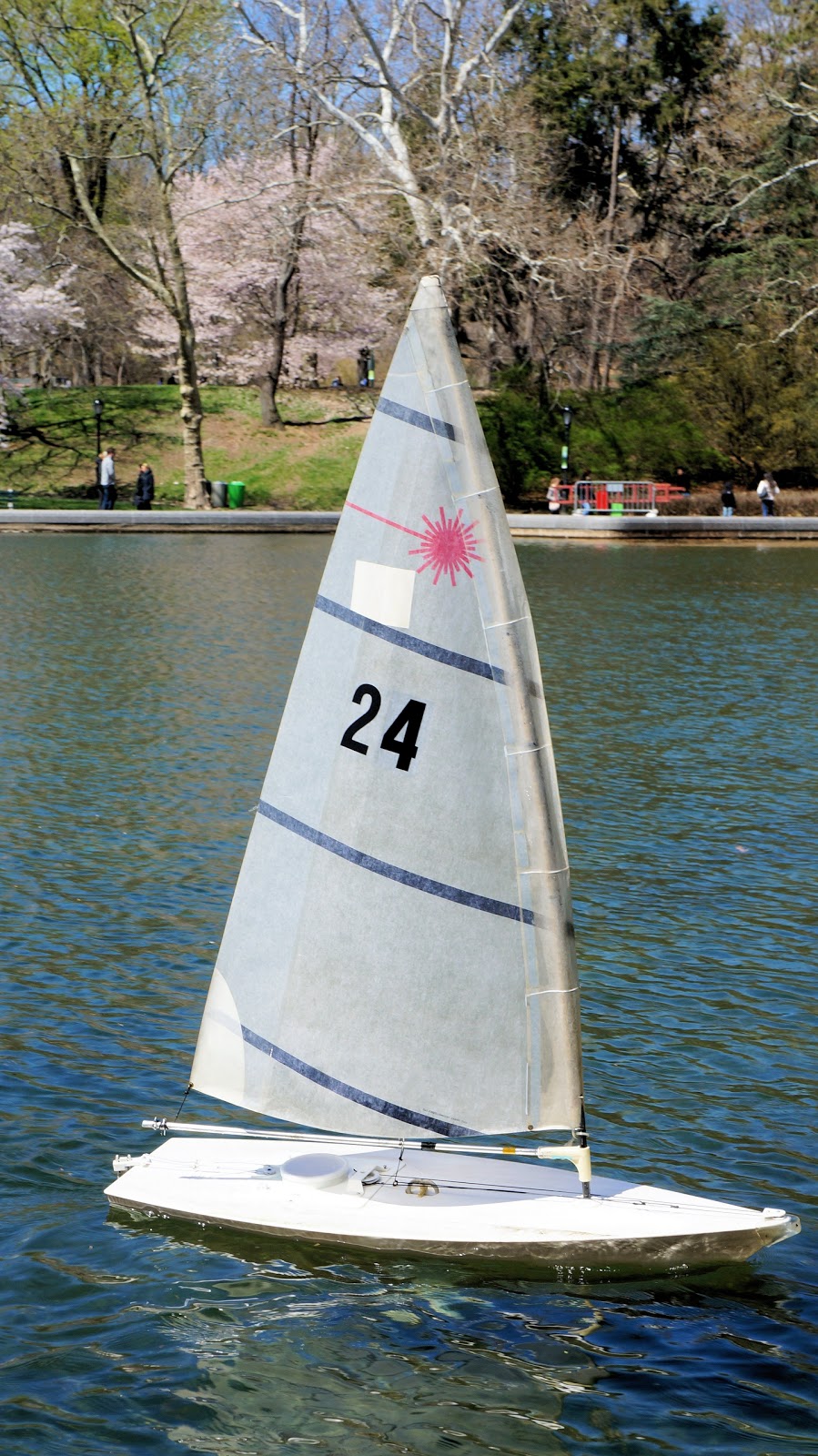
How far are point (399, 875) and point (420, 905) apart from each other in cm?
15

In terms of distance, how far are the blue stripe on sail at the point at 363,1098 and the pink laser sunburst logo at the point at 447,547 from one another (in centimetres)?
210

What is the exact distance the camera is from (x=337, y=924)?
6996mm

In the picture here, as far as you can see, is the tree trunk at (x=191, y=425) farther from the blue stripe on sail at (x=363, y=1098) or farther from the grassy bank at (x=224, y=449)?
the blue stripe on sail at (x=363, y=1098)

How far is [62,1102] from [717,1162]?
3530mm

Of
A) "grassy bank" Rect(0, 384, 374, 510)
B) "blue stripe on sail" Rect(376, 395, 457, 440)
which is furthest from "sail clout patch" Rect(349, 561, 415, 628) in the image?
"grassy bank" Rect(0, 384, 374, 510)

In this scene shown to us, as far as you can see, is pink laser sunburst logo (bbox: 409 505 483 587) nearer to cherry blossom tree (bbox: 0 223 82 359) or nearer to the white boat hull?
the white boat hull

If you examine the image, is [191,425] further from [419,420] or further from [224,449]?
[419,420]

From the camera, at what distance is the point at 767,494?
170 ft

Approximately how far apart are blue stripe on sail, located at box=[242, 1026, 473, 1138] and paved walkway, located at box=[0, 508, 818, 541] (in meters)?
41.7

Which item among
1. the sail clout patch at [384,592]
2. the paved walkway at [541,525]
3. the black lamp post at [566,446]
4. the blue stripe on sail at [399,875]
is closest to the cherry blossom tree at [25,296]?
the paved walkway at [541,525]

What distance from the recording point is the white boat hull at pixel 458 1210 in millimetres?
7258

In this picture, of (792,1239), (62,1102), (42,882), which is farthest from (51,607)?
(792,1239)

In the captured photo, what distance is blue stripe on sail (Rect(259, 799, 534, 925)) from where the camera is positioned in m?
6.74

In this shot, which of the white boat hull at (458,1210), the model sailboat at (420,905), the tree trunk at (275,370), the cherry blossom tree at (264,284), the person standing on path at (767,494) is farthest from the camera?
the cherry blossom tree at (264,284)
